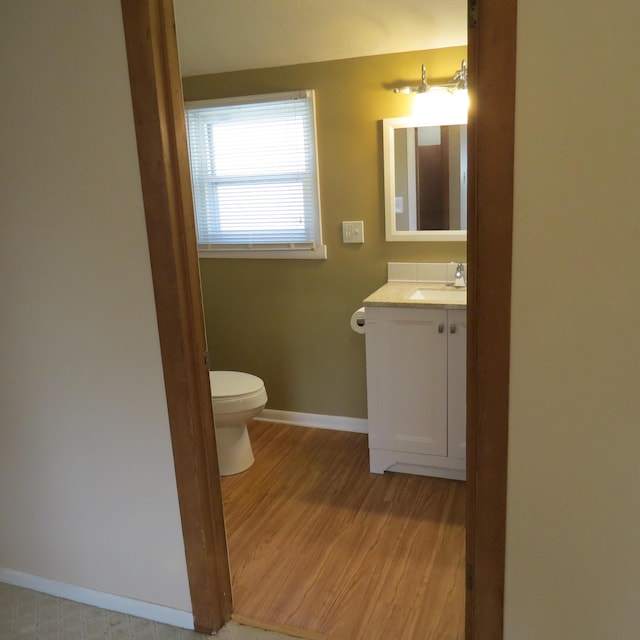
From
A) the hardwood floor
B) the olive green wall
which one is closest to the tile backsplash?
the olive green wall

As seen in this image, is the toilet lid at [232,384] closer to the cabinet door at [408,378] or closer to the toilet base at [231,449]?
the toilet base at [231,449]

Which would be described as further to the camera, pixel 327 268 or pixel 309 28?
pixel 327 268

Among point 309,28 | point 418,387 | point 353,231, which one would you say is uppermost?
point 309,28

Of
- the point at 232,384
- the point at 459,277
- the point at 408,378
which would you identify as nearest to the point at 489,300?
the point at 408,378

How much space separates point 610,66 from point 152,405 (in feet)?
4.89

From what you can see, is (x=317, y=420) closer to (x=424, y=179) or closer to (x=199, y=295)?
(x=424, y=179)

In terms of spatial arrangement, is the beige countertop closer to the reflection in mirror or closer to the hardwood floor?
the reflection in mirror

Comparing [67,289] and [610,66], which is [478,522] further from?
[67,289]

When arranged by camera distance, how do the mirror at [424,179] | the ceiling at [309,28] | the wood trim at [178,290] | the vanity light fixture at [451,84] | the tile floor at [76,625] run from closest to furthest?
the wood trim at [178,290] < the tile floor at [76,625] < the ceiling at [309,28] < the vanity light fixture at [451,84] < the mirror at [424,179]

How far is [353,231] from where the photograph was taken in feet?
10.2

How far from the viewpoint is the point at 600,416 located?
1.33 meters

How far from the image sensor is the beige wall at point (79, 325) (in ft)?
5.33

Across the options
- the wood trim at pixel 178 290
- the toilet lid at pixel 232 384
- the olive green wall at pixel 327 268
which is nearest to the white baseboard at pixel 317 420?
the olive green wall at pixel 327 268

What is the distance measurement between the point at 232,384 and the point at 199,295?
4.04 feet
